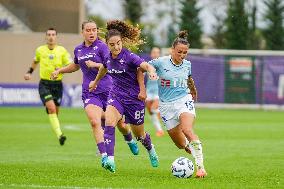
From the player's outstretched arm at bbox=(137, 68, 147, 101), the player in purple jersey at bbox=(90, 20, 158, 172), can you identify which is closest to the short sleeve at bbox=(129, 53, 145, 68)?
the player in purple jersey at bbox=(90, 20, 158, 172)

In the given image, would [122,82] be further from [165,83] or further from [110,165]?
[110,165]

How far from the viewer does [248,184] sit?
39.4ft

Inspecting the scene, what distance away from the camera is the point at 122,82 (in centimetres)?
1381

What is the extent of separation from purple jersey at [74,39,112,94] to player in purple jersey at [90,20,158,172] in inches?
34.8

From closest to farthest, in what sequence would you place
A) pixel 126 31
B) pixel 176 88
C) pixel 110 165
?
pixel 110 165 < pixel 176 88 < pixel 126 31

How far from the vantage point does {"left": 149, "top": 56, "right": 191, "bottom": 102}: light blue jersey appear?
44.5ft

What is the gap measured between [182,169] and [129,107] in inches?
61.0

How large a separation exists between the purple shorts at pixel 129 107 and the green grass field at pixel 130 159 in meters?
0.82

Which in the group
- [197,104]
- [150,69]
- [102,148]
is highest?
[150,69]

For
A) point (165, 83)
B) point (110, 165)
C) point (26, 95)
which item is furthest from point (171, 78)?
point (26, 95)

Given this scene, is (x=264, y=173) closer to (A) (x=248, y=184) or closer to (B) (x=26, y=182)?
(A) (x=248, y=184)

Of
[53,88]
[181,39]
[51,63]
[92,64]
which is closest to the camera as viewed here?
[181,39]

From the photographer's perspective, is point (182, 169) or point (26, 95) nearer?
point (182, 169)

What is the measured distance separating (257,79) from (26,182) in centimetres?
3171
